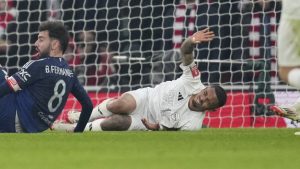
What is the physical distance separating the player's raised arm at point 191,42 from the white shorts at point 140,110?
769 millimetres

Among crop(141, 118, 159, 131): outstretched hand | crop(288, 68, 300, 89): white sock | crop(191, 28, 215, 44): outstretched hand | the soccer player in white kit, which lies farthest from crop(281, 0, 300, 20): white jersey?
crop(141, 118, 159, 131): outstretched hand

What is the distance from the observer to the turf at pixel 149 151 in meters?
5.20

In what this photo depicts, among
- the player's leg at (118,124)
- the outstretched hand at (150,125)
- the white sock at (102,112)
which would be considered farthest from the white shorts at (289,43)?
the white sock at (102,112)

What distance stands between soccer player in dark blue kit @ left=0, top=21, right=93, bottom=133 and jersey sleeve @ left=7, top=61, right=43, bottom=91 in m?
0.01

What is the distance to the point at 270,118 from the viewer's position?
11.9 meters

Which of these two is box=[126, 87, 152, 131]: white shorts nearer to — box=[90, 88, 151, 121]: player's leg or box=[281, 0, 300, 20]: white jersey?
box=[90, 88, 151, 121]: player's leg

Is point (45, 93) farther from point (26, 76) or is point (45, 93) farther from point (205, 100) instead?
point (205, 100)

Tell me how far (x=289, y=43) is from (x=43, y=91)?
10.6 feet

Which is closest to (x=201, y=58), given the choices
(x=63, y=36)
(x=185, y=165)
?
(x=63, y=36)

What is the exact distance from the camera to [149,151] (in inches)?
240

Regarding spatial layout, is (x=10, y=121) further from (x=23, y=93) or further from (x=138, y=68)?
(x=138, y=68)

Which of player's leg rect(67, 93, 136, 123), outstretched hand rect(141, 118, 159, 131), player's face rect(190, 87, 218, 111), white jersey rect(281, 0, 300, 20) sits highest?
white jersey rect(281, 0, 300, 20)

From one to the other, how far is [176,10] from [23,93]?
4.24m

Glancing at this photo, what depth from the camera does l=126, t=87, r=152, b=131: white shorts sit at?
999 centimetres
